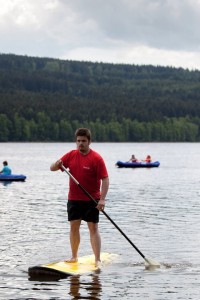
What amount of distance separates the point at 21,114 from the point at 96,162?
588 feet

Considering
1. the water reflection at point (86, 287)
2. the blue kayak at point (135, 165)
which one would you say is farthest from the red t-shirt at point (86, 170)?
the blue kayak at point (135, 165)

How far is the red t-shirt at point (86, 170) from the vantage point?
14742mm

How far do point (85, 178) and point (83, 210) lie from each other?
0.65 metres

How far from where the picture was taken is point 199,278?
15188 mm

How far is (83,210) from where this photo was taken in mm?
15031

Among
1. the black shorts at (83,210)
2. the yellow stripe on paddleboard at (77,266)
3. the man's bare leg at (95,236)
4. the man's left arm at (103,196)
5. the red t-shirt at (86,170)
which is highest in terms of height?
the red t-shirt at (86,170)

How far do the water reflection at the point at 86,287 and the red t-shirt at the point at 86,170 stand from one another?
1.52 metres

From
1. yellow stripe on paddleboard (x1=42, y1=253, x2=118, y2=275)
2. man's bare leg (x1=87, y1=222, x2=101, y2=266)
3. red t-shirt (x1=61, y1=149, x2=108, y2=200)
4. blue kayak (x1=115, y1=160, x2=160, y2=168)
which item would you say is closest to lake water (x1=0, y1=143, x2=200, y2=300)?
yellow stripe on paddleboard (x1=42, y1=253, x2=118, y2=275)

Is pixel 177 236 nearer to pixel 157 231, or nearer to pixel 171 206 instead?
pixel 157 231

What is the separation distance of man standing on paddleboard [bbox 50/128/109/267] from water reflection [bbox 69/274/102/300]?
37.2 inches

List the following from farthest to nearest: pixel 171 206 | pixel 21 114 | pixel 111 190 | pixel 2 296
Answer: pixel 21 114
pixel 111 190
pixel 171 206
pixel 2 296

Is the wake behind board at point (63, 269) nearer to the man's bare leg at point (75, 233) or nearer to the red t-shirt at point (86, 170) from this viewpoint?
the man's bare leg at point (75, 233)

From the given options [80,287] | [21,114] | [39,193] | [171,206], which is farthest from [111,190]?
[21,114]

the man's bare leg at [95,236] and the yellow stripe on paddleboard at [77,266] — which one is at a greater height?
the man's bare leg at [95,236]
